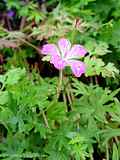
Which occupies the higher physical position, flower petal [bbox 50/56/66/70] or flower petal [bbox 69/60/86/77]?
flower petal [bbox 50/56/66/70]

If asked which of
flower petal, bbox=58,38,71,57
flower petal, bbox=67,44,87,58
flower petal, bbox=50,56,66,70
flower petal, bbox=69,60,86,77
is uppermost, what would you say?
flower petal, bbox=58,38,71,57

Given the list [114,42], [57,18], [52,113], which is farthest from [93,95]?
[57,18]

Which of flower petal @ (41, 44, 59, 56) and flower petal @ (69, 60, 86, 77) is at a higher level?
flower petal @ (41, 44, 59, 56)

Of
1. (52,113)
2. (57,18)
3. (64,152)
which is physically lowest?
(64,152)

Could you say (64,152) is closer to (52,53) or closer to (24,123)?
(24,123)

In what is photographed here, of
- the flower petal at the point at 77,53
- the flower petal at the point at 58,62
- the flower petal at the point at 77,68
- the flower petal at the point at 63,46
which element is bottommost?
the flower petal at the point at 77,68

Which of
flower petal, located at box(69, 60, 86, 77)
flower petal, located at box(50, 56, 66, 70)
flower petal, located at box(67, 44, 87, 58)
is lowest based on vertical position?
flower petal, located at box(69, 60, 86, 77)
